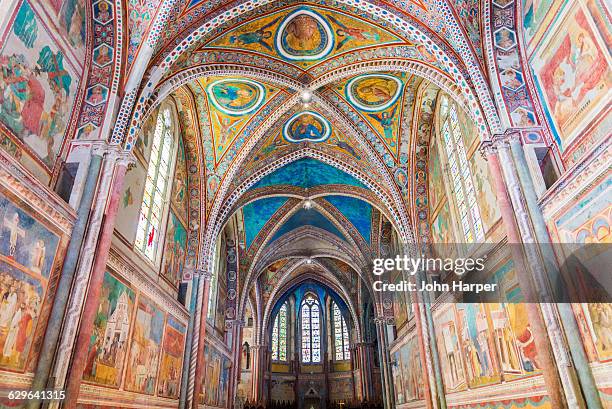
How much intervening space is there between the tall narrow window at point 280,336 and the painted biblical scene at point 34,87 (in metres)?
26.3

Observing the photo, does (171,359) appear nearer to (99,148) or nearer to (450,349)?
(99,148)

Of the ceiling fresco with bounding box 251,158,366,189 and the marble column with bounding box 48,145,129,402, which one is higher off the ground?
the ceiling fresco with bounding box 251,158,366,189

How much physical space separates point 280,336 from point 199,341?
19.0 meters

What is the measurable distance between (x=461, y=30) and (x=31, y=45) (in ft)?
27.4

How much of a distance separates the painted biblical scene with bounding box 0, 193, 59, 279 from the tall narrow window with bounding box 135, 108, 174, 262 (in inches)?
150

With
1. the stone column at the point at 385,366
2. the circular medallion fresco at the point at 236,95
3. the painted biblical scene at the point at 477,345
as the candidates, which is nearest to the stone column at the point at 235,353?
the stone column at the point at 385,366

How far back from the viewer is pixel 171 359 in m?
12.5

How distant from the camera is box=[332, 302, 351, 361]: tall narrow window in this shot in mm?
31547

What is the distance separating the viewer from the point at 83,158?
8.08 meters

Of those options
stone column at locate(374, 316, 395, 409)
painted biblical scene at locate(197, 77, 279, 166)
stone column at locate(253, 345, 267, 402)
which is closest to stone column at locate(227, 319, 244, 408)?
stone column at locate(374, 316, 395, 409)

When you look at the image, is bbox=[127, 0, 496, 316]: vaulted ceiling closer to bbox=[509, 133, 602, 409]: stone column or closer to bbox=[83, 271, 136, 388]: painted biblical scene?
bbox=[509, 133, 602, 409]: stone column

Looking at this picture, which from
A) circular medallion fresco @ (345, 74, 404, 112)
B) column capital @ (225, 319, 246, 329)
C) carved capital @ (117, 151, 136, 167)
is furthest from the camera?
column capital @ (225, 319, 246, 329)

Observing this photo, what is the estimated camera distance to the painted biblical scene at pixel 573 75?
6.57 metres

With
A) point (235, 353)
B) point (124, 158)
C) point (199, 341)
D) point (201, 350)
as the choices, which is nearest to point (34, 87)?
point (124, 158)
